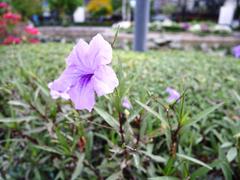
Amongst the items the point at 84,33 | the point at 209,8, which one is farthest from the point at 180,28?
the point at 209,8

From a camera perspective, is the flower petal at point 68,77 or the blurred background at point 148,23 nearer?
the flower petal at point 68,77

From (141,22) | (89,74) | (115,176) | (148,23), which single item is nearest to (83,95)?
(89,74)

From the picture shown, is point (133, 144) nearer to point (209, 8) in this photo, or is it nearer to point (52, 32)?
point (52, 32)

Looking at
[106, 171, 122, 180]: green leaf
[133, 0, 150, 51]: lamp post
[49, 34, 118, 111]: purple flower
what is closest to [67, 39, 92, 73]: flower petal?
[49, 34, 118, 111]: purple flower

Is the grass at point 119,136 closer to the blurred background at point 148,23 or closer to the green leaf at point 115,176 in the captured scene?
the green leaf at point 115,176

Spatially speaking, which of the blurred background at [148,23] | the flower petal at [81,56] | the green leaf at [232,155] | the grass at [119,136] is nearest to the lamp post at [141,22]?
the blurred background at [148,23]

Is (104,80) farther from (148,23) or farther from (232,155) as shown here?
(148,23)

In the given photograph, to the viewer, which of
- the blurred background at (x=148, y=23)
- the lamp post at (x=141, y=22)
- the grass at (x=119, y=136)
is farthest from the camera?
the blurred background at (x=148, y=23)
